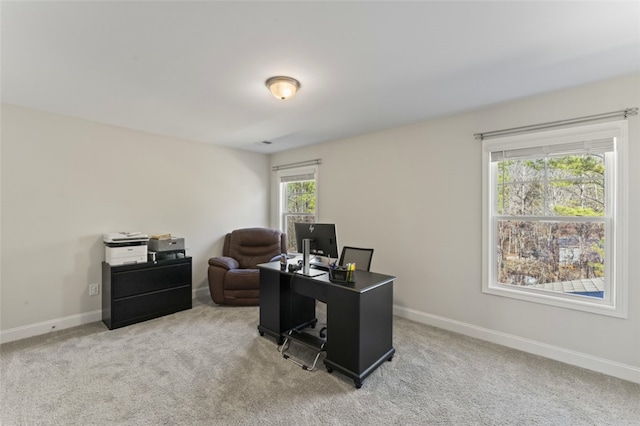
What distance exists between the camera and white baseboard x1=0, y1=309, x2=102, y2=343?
284 cm

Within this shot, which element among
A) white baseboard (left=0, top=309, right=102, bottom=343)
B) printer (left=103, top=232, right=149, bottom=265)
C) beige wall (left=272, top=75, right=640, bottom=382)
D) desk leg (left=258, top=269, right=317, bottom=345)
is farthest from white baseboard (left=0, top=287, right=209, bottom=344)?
beige wall (left=272, top=75, right=640, bottom=382)

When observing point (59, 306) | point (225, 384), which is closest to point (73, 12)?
point (225, 384)

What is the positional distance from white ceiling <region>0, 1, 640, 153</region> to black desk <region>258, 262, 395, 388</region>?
175cm

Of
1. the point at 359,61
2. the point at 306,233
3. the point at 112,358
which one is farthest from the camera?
the point at 306,233

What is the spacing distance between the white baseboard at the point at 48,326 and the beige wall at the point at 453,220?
333 centimetres

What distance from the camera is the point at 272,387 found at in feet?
6.95

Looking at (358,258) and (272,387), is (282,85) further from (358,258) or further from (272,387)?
(272,387)

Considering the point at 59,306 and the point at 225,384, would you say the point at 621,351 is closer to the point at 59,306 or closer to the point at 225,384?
the point at 225,384

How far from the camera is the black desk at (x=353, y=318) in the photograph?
2156 mm

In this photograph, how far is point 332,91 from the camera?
8.37 feet

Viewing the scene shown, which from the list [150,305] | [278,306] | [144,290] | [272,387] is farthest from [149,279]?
[272,387]

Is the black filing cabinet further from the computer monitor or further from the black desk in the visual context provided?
the computer monitor

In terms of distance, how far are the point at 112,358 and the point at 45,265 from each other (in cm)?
150

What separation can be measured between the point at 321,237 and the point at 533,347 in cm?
230
